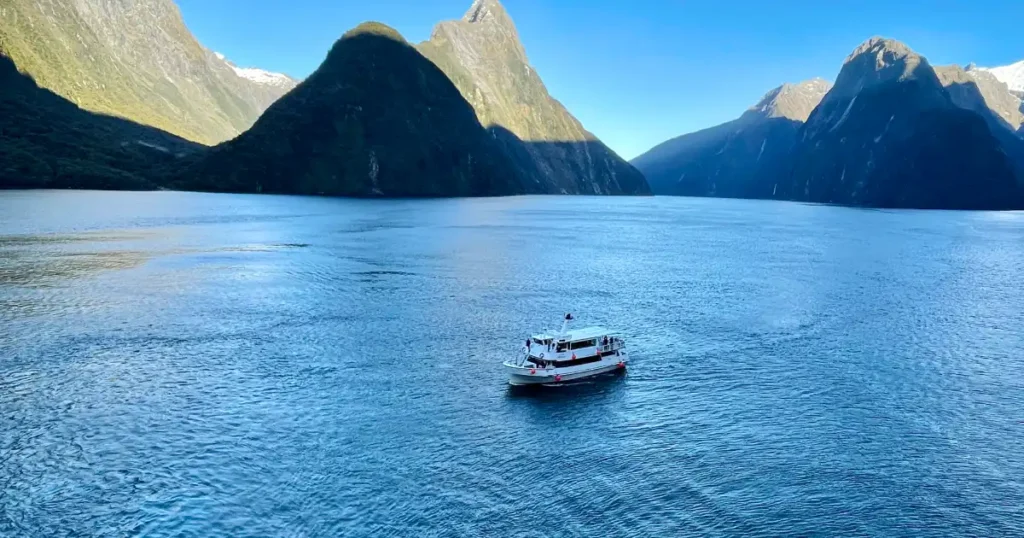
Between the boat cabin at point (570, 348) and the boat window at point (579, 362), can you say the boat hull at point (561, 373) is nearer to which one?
the boat window at point (579, 362)

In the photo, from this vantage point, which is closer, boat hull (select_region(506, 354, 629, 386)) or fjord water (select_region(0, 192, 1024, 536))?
fjord water (select_region(0, 192, 1024, 536))

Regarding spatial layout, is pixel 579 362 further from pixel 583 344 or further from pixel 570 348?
pixel 583 344

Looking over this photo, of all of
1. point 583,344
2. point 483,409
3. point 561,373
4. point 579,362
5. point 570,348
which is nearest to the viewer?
point 483,409

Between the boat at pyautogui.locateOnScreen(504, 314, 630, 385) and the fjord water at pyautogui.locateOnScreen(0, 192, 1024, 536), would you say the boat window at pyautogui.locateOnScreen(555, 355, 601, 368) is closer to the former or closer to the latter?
the boat at pyautogui.locateOnScreen(504, 314, 630, 385)

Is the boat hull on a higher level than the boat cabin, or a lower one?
lower

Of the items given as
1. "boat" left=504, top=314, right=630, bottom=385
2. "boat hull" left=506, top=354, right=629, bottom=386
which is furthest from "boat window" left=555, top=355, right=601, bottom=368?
"boat hull" left=506, top=354, right=629, bottom=386

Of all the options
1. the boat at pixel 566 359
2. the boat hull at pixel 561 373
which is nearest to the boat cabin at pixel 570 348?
the boat at pixel 566 359

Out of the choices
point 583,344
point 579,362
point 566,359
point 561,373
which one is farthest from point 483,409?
point 583,344
